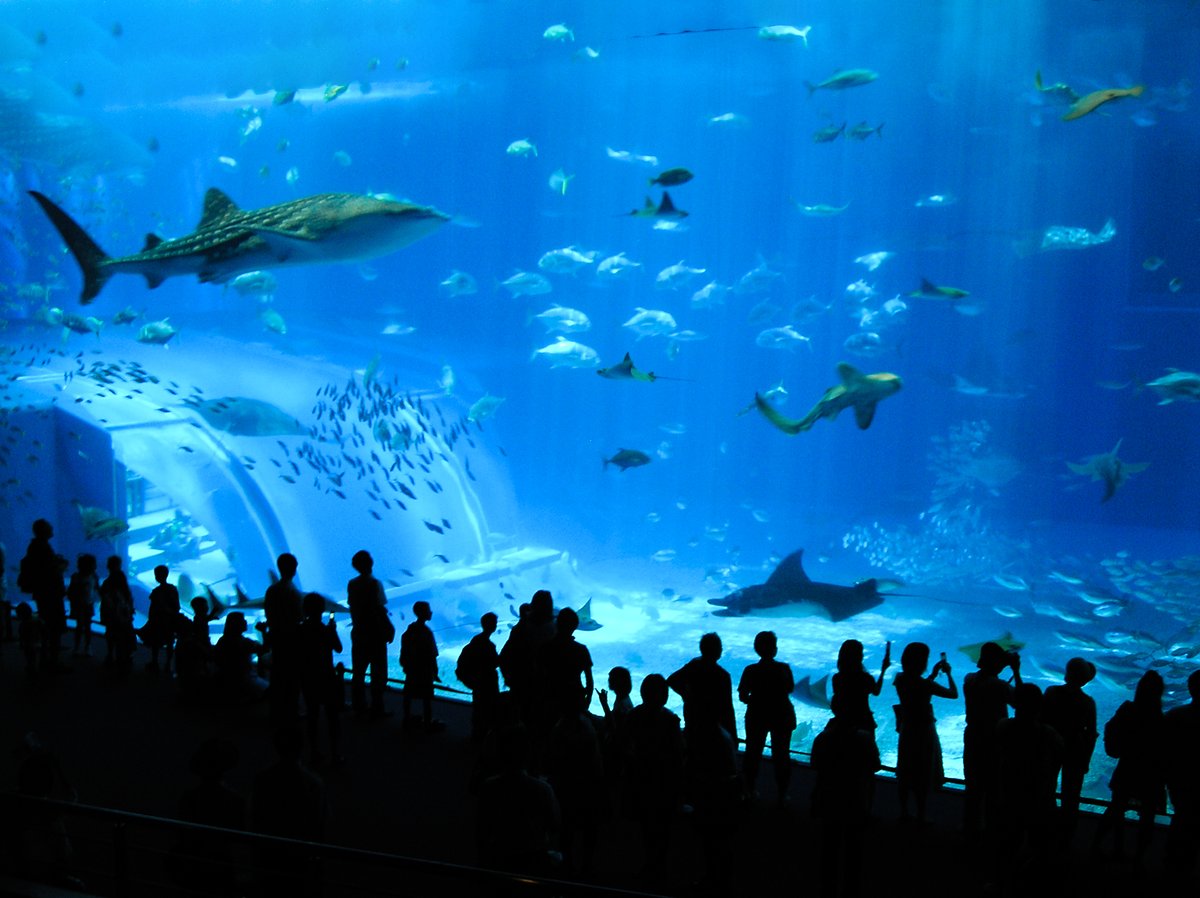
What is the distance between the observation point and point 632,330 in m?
37.4

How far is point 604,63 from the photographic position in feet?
129

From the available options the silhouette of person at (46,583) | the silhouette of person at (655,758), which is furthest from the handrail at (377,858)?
the silhouette of person at (46,583)

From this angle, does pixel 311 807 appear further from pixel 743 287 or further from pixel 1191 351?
pixel 1191 351

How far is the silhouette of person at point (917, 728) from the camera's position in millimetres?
3863

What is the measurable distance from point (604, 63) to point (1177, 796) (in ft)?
134

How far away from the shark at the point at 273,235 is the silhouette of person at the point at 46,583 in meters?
2.14

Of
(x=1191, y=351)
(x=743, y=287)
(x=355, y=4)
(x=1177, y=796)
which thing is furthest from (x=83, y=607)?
(x=355, y=4)

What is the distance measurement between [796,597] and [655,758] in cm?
518

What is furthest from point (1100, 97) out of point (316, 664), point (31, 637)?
point (31, 637)

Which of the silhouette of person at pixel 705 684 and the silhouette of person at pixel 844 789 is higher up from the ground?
the silhouette of person at pixel 705 684

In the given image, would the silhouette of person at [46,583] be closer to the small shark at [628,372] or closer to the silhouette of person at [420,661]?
the silhouette of person at [420,661]

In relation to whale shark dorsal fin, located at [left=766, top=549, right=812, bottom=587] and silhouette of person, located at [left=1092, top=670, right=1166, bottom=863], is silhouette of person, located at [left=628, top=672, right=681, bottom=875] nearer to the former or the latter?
silhouette of person, located at [left=1092, top=670, right=1166, bottom=863]

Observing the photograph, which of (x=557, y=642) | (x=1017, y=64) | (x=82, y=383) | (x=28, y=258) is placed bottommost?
(x=557, y=642)

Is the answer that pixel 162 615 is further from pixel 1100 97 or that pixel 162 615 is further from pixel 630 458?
pixel 1100 97
